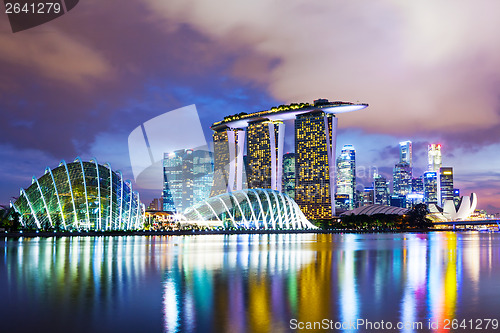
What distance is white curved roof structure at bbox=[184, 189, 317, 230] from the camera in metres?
145

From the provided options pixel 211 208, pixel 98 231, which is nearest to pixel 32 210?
pixel 98 231

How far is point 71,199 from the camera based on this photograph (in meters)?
99.1

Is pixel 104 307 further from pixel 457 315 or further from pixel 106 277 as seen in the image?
pixel 457 315

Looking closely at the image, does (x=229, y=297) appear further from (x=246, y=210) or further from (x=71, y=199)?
(x=246, y=210)

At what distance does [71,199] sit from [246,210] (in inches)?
2367

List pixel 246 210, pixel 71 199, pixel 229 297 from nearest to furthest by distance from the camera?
pixel 229 297
pixel 71 199
pixel 246 210

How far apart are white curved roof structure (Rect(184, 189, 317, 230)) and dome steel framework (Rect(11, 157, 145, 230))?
4190cm

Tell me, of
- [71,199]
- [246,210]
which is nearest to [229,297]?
[71,199]

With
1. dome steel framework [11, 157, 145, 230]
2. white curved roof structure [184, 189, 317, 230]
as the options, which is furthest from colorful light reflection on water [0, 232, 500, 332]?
white curved roof structure [184, 189, 317, 230]

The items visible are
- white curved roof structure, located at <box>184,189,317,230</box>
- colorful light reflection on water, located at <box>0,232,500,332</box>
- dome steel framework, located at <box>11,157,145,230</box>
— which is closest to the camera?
colorful light reflection on water, located at <box>0,232,500,332</box>

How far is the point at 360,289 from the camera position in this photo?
22281mm

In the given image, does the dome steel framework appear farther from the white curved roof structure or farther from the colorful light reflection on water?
the colorful light reflection on water

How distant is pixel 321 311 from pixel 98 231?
90.1m

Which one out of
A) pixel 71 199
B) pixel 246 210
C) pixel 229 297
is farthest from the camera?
pixel 246 210
